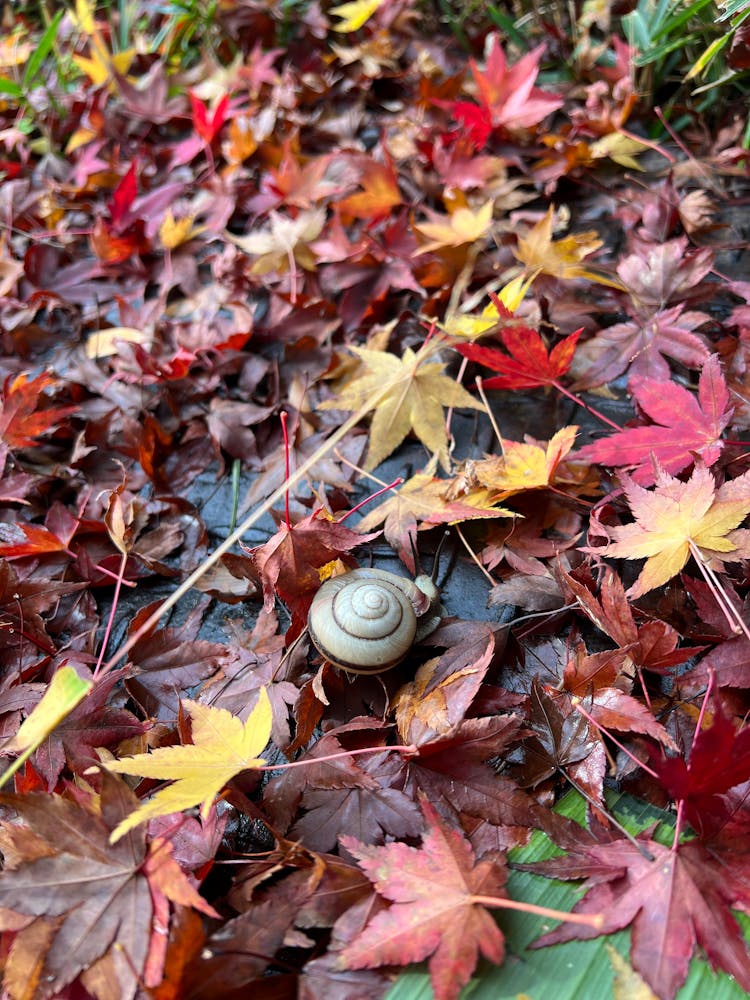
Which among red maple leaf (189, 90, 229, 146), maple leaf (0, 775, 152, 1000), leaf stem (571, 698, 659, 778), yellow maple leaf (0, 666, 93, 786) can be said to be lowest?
leaf stem (571, 698, 659, 778)

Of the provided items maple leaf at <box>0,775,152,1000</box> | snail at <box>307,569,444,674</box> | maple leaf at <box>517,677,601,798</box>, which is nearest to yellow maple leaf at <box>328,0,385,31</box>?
snail at <box>307,569,444,674</box>

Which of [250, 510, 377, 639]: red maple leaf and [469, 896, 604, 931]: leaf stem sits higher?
[250, 510, 377, 639]: red maple leaf

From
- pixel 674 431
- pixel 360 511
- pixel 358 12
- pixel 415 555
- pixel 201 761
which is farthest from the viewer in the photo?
pixel 358 12

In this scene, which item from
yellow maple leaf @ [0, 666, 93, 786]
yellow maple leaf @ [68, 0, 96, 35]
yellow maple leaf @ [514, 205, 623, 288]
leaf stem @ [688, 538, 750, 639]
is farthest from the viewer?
yellow maple leaf @ [68, 0, 96, 35]

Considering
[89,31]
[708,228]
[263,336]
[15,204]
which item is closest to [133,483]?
[263,336]

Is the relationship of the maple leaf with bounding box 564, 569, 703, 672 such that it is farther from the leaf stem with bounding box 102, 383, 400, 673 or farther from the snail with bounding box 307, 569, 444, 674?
the leaf stem with bounding box 102, 383, 400, 673

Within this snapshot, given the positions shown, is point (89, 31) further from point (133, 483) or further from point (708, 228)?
point (708, 228)

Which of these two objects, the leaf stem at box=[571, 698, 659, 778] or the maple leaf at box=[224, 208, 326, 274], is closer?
the leaf stem at box=[571, 698, 659, 778]

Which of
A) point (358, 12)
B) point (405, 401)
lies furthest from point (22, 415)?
point (358, 12)

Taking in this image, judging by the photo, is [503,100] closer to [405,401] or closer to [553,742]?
[405,401]
